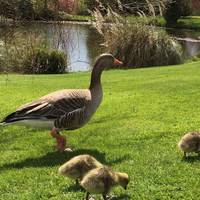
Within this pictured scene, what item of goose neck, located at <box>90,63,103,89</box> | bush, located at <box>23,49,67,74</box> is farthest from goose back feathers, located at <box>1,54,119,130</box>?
bush, located at <box>23,49,67,74</box>

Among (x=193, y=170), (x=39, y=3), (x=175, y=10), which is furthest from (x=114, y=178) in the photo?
(x=175, y=10)

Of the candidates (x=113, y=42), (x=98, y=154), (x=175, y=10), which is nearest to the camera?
(x=98, y=154)

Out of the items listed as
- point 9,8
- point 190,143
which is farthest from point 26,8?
point 190,143

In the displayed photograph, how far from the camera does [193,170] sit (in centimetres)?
655

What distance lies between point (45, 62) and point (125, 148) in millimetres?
15664

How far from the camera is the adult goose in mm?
7410

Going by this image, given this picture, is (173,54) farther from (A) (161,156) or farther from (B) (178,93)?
(A) (161,156)

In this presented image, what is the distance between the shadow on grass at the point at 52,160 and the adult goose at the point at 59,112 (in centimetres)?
15

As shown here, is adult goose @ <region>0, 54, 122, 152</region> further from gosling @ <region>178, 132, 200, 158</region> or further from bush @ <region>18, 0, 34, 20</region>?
bush @ <region>18, 0, 34, 20</region>

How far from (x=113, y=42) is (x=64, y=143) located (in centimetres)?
1663

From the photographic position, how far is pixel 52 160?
23.9ft

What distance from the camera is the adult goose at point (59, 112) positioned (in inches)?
292

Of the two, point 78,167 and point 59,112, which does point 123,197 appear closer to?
point 78,167

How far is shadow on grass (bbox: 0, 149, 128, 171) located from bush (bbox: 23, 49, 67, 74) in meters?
14.8
